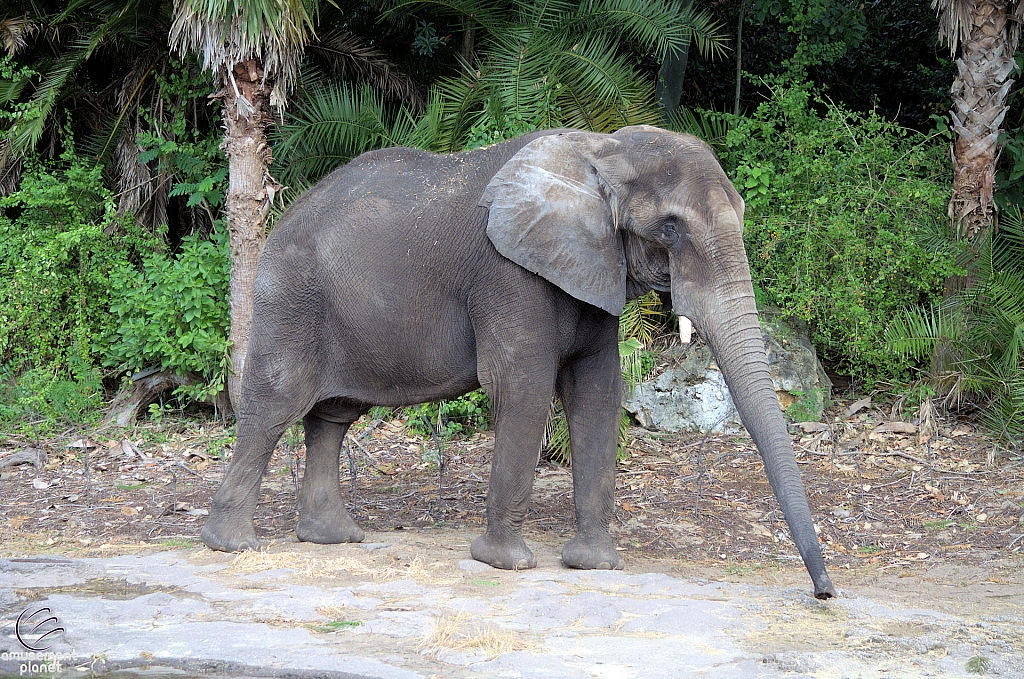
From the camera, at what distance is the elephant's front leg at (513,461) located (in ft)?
21.7

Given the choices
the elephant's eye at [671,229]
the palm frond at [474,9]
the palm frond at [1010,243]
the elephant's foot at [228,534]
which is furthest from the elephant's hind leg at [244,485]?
the palm frond at [1010,243]

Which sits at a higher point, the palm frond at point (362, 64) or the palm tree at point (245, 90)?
the palm frond at point (362, 64)

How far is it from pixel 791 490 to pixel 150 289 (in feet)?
25.8

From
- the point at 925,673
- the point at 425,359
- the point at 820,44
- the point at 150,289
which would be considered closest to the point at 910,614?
the point at 925,673

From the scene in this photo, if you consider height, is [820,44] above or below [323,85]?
above

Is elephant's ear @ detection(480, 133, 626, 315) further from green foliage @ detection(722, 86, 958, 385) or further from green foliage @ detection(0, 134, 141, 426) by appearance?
green foliage @ detection(0, 134, 141, 426)

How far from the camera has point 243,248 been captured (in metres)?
10.3

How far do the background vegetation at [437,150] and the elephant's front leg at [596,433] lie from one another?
8.23ft

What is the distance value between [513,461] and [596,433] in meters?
0.65

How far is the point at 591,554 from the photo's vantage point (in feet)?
23.0

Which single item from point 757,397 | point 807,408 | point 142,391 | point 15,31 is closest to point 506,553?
point 757,397

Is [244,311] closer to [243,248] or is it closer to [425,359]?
[243,248]

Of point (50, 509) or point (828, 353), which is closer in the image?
point (50, 509)

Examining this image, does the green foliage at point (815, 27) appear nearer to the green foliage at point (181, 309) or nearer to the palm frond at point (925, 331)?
the palm frond at point (925, 331)
